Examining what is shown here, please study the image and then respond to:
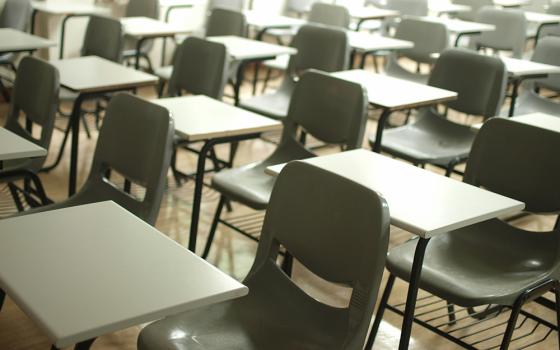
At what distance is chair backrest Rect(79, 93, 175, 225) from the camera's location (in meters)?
2.63

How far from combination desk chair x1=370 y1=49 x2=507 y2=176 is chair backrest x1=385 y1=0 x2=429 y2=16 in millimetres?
3113

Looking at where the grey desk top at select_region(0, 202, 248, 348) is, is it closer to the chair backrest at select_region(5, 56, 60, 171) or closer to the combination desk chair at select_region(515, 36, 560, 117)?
the chair backrest at select_region(5, 56, 60, 171)

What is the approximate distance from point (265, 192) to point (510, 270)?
1.04 meters

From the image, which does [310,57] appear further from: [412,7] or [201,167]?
[412,7]

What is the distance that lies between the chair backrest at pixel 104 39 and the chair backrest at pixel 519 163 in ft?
8.50

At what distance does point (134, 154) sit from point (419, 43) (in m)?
3.43

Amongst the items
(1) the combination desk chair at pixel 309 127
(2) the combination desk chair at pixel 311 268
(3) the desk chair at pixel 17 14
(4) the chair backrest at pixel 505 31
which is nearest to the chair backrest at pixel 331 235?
(2) the combination desk chair at pixel 311 268

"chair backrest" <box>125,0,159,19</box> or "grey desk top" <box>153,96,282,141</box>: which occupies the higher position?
"grey desk top" <box>153,96,282,141</box>

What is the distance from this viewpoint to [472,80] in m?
4.14

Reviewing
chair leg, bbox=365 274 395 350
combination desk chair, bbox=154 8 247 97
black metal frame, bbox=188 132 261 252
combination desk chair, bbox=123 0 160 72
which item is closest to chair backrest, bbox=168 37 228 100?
black metal frame, bbox=188 132 261 252

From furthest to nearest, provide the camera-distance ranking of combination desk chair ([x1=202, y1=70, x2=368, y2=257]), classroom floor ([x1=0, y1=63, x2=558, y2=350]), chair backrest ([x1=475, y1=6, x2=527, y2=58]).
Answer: chair backrest ([x1=475, y1=6, x2=527, y2=58]) → combination desk chair ([x1=202, y1=70, x2=368, y2=257]) → classroom floor ([x1=0, y1=63, x2=558, y2=350])

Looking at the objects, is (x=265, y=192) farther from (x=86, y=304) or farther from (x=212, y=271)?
(x=86, y=304)

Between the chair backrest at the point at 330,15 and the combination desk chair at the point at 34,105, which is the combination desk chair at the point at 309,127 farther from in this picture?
the chair backrest at the point at 330,15

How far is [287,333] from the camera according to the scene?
2107 millimetres
